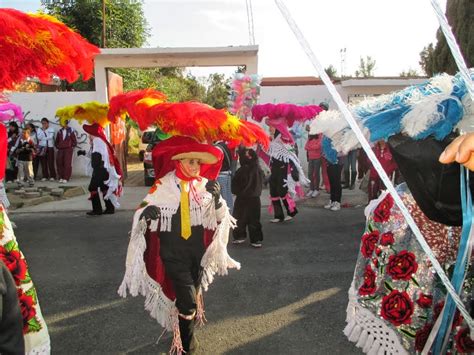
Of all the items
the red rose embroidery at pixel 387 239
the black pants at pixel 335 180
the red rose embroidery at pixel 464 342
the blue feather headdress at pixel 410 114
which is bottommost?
the black pants at pixel 335 180

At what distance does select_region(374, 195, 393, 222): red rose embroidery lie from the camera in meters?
2.35

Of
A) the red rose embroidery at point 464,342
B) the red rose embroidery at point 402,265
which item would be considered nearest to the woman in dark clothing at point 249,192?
the red rose embroidery at point 402,265

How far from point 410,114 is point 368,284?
0.97 m

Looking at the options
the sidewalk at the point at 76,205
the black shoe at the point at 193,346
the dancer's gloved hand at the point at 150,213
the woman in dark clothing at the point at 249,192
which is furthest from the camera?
the sidewalk at the point at 76,205

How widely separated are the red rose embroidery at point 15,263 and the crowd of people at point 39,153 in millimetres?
10384

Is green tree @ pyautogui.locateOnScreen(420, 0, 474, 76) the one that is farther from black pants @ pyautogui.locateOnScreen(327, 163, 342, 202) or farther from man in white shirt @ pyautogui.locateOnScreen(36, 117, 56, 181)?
man in white shirt @ pyautogui.locateOnScreen(36, 117, 56, 181)

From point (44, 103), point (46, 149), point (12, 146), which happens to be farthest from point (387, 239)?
point (44, 103)

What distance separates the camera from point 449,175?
162 centimetres

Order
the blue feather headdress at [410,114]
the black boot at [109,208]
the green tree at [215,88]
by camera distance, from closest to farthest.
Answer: the blue feather headdress at [410,114], the black boot at [109,208], the green tree at [215,88]

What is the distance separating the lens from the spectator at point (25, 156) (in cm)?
1197

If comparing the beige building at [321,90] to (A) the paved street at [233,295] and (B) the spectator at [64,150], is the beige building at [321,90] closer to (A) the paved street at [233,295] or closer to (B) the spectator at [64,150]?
(B) the spectator at [64,150]

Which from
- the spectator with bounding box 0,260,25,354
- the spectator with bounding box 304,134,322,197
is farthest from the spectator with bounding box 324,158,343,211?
the spectator with bounding box 0,260,25,354

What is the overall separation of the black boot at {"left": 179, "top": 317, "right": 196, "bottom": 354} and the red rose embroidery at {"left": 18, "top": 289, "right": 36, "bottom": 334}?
49.9 inches

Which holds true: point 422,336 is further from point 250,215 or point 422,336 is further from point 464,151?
point 250,215
